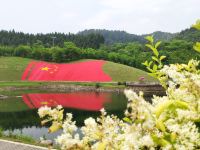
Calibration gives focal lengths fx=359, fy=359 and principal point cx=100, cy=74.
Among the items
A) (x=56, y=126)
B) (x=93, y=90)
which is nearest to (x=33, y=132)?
(x=56, y=126)

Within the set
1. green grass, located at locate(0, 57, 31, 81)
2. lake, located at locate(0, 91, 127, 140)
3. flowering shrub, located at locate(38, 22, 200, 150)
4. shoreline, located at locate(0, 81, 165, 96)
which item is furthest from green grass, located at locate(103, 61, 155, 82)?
flowering shrub, located at locate(38, 22, 200, 150)

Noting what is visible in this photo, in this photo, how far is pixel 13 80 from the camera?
9119 centimetres

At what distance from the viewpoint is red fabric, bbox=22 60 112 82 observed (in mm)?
90562

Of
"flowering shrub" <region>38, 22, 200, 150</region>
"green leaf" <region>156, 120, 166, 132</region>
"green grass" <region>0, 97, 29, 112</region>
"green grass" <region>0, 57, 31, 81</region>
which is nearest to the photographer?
"flowering shrub" <region>38, 22, 200, 150</region>

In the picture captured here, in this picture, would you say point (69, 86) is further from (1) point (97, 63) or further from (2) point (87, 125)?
(2) point (87, 125)

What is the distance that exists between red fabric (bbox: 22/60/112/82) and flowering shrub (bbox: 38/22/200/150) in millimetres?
85303

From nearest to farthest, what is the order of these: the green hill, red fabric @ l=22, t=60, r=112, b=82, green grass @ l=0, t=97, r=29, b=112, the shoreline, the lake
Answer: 1. the lake
2. green grass @ l=0, t=97, r=29, b=112
3. the shoreline
4. red fabric @ l=22, t=60, r=112, b=82
5. the green hill

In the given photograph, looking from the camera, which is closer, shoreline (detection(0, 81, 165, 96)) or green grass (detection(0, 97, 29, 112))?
green grass (detection(0, 97, 29, 112))

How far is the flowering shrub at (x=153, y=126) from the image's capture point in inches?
84.0

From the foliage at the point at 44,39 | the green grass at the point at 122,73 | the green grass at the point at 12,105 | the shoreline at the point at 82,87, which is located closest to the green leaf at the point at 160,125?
the green grass at the point at 12,105

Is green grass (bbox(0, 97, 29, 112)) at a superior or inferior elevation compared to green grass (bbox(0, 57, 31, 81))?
inferior

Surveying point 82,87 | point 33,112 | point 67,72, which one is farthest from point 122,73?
point 33,112

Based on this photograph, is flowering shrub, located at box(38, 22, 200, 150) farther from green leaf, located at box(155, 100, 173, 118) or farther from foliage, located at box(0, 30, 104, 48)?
foliage, located at box(0, 30, 104, 48)

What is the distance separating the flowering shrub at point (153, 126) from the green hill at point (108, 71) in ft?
283
